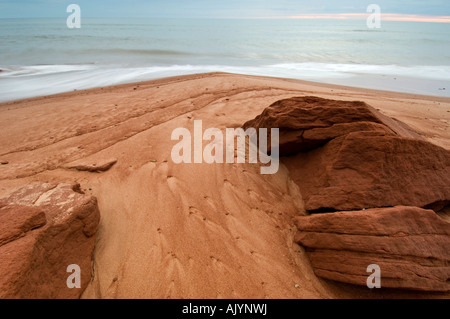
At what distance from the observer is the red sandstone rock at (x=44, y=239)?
2.21m

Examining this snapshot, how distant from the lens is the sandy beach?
9.03 feet

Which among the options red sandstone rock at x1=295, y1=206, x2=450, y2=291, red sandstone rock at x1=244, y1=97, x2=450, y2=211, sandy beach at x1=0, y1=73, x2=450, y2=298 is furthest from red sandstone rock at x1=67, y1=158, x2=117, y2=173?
red sandstone rock at x1=295, y1=206, x2=450, y2=291

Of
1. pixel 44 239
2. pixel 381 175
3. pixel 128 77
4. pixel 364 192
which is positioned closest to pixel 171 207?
pixel 44 239

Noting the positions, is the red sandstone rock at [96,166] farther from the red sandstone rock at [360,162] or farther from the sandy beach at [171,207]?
the red sandstone rock at [360,162]

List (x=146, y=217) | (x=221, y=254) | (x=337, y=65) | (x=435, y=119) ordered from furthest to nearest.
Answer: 1. (x=337, y=65)
2. (x=435, y=119)
3. (x=146, y=217)
4. (x=221, y=254)

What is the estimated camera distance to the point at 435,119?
6.78 metres

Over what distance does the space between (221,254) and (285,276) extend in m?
0.71

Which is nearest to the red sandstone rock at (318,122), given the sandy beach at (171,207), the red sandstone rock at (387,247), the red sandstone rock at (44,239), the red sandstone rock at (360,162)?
the red sandstone rock at (360,162)

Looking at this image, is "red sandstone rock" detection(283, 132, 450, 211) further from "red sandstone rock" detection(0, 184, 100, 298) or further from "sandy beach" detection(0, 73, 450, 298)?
"red sandstone rock" detection(0, 184, 100, 298)

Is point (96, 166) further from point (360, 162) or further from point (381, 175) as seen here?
point (381, 175)

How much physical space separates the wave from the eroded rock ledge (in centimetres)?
995

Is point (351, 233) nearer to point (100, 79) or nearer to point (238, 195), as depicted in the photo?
point (238, 195)
